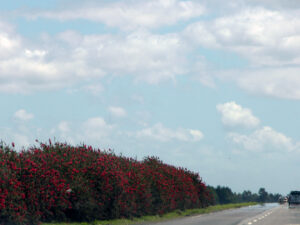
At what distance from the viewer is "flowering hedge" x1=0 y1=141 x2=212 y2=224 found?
901 inches

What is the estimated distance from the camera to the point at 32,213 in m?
24.1

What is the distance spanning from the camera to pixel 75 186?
2794cm

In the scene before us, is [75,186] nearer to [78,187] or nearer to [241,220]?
[78,187]

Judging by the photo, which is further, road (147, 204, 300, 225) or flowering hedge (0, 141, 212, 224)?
road (147, 204, 300, 225)

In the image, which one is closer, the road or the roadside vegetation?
the roadside vegetation

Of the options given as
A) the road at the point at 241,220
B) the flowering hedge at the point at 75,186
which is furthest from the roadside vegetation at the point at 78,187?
the road at the point at 241,220

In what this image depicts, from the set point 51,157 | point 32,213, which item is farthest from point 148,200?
point 32,213

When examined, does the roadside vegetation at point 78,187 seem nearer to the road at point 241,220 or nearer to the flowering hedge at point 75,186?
the flowering hedge at point 75,186

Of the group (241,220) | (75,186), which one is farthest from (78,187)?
(241,220)

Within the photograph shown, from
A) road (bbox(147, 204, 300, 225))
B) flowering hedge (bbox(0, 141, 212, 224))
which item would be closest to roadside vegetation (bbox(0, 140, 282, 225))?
flowering hedge (bbox(0, 141, 212, 224))

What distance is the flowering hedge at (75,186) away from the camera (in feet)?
75.0

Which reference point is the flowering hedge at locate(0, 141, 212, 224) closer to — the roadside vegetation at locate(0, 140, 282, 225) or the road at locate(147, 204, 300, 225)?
the roadside vegetation at locate(0, 140, 282, 225)

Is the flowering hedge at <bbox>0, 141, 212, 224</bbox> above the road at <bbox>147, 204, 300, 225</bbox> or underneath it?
above

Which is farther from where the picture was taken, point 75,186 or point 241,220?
point 241,220
